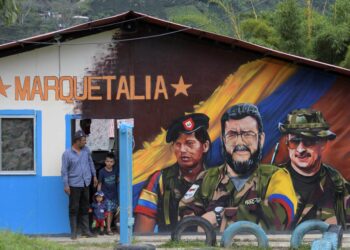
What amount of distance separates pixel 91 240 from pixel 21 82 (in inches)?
127

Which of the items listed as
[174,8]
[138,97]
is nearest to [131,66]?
[138,97]

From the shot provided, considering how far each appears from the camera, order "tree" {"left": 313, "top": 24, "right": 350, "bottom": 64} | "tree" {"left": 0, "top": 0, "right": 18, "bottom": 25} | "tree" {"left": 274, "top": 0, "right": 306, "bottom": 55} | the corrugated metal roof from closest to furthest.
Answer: "tree" {"left": 0, "top": 0, "right": 18, "bottom": 25}, the corrugated metal roof, "tree" {"left": 274, "top": 0, "right": 306, "bottom": 55}, "tree" {"left": 313, "top": 24, "right": 350, "bottom": 64}

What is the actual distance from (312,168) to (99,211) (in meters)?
4.10

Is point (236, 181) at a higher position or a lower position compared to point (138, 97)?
lower

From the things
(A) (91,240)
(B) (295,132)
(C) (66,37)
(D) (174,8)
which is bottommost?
(A) (91,240)

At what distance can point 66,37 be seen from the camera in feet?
42.2

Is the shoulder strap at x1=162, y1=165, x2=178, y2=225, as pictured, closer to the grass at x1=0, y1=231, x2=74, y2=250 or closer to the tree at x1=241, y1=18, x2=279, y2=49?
the grass at x1=0, y1=231, x2=74, y2=250

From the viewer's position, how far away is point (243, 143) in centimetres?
1301

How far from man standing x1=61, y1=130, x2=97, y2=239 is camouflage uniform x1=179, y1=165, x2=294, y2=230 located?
1.81 meters

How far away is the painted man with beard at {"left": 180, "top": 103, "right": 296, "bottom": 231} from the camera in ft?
42.5

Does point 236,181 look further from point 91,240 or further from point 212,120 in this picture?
point 91,240

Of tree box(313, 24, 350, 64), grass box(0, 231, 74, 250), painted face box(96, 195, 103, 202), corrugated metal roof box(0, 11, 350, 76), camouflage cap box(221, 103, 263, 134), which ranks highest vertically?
tree box(313, 24, 350, 64)

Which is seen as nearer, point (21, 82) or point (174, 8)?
point (21, 82)

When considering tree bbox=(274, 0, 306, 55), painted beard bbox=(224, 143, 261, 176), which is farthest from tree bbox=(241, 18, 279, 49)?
painted beard bbox=(224, 143, 261, 176)
